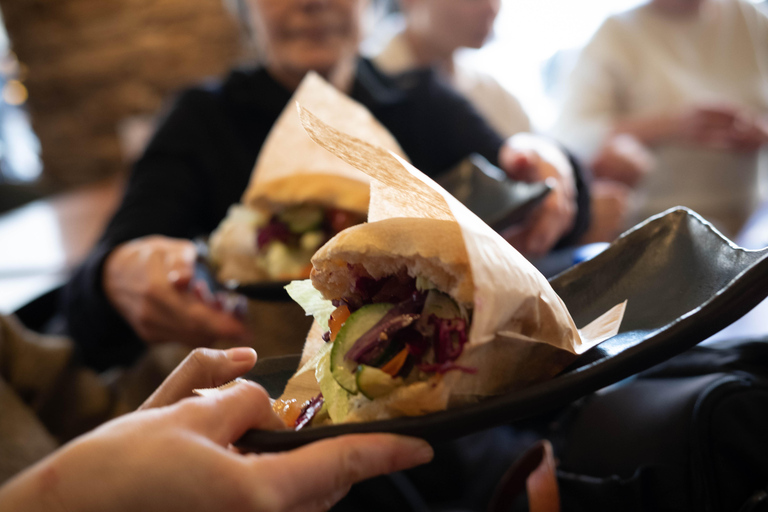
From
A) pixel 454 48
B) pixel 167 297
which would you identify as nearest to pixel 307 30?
pixel 167 297

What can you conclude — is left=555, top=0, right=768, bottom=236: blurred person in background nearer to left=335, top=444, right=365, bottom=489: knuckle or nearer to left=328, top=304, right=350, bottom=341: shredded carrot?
left=328, top=304, right=350, bottom=341: shredded carrot

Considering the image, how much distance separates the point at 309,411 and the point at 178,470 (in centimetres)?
22

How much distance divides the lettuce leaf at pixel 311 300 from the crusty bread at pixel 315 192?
611 millimetres

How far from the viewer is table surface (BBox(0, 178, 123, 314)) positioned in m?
2.28

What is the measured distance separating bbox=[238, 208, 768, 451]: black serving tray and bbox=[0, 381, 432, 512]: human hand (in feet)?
0.16

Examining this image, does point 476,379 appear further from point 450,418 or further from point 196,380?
point 196,380

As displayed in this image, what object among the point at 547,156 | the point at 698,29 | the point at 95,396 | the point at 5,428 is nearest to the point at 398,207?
the point at 5,428

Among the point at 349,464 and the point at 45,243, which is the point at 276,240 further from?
the point at 45,243

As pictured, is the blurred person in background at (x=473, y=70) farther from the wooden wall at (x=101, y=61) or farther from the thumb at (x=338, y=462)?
the wooden wall at (x=101, y=61)

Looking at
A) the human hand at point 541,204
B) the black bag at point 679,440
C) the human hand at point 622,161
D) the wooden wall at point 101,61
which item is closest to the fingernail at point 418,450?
the black bag at point 679,440

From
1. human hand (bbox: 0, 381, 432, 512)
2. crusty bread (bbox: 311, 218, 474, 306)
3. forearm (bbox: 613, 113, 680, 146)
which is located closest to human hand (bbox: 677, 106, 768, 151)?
forearm (bbox: 613, 113, 680, 146)

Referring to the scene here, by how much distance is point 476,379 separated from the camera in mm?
625

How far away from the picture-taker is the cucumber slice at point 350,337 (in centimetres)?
64

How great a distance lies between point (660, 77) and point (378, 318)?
119 inches
